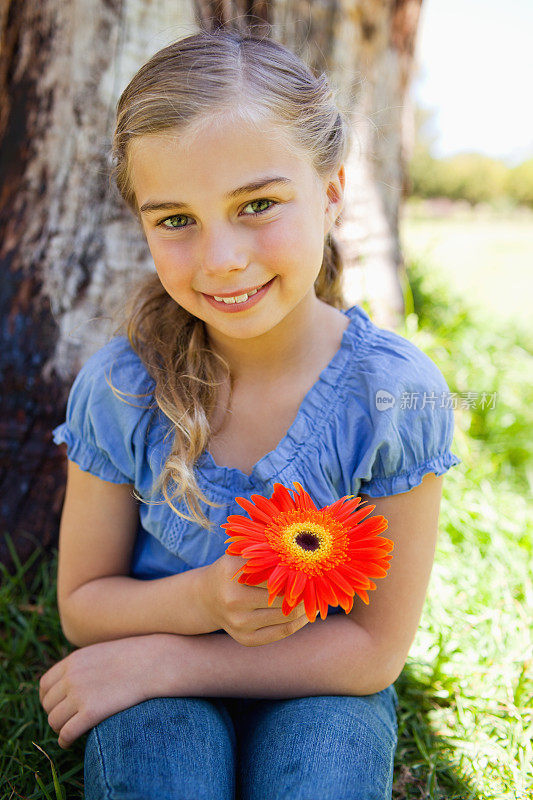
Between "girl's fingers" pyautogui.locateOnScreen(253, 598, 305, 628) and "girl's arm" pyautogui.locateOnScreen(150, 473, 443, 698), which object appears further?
"girl's arm" pyautogui.locateOnScreen(150, 473, 443, 698)

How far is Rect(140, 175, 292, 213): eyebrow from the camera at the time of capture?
1.21m

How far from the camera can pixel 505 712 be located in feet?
5.51

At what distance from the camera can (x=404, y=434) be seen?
1.35 m

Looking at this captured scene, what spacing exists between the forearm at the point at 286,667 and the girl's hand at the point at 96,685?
0.15 feet

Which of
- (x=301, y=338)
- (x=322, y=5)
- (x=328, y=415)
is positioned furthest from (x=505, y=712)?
(x=322, y=5)

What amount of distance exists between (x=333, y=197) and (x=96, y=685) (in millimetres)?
1143

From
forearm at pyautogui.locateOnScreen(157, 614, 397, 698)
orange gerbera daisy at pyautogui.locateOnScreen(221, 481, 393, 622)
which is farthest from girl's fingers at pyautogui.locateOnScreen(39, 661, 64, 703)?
orange gerbera daisy at pyautogui.locateOnScreen(221, 481, 393, 622)

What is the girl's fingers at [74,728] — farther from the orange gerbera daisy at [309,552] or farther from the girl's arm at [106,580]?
the orange gerbera daisy at [309,552]

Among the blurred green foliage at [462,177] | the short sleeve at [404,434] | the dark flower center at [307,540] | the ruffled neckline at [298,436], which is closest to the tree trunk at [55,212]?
the ruffled neckline at [298,436]

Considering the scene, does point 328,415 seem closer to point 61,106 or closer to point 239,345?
point 239,345

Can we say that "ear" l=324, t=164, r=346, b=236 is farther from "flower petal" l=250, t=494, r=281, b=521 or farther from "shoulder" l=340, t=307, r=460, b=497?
"flower petal" l=250, t=494, r=281, b=521

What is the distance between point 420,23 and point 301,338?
8.21 ft

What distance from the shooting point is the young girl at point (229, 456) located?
122cm

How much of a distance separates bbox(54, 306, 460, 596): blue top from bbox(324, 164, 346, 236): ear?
0.24 metres
